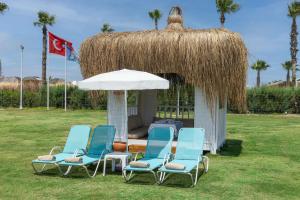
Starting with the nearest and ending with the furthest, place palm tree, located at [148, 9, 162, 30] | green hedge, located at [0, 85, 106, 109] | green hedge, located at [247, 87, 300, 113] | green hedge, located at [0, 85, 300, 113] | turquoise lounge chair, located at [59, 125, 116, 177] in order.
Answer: turquoise lounge chair, located at [59, 125, 116, 177] < green hedge, located at [0, 85, 300, 113] < green hedge, located at [247, 87, 300, 113] < green hedge, located at [0, 85, 106, 109] < palm tree, located at [148, 9, 162, 30]

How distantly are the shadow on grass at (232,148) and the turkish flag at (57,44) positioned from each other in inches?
799

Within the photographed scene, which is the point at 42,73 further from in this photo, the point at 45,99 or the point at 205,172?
the point at 205,172

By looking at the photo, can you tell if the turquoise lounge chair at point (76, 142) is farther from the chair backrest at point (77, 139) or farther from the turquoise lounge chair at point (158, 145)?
the turquoise lounge chair at point (158, 145)

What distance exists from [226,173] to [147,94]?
291 inches

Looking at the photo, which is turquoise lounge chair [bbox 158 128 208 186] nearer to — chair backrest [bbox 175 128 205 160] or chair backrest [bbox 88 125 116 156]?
chair backrest [bbox 175 128 205 160]

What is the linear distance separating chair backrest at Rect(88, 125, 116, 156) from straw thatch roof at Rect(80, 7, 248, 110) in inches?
122

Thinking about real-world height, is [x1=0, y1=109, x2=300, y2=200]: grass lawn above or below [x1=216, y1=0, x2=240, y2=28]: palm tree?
below

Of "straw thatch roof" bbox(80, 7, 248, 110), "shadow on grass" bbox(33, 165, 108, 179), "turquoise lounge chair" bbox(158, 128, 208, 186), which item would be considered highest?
"straw thatch roof" bbox(80, 7, 248, 110)

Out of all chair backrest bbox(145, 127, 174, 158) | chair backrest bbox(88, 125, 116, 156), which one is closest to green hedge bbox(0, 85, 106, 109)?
chair backrest bbox(88, 125, 116, 156)

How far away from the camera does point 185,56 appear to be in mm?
11375

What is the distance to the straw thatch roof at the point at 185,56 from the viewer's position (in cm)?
1105

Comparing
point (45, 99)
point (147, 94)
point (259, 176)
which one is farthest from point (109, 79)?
point (45, 99)

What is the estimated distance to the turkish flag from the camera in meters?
31.3

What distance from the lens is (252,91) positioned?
30.3 metres
